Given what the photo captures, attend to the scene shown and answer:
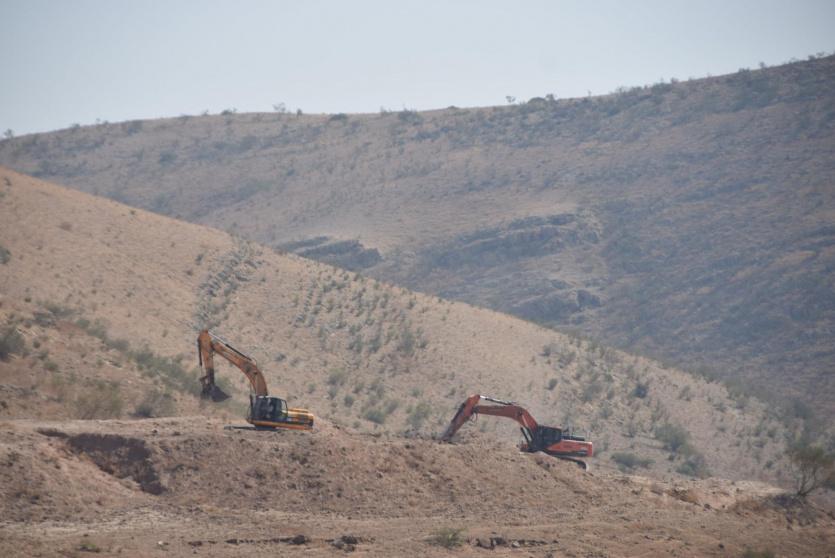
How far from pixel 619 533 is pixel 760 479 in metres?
20.8

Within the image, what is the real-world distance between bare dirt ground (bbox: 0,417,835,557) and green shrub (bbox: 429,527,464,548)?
0.35 ft

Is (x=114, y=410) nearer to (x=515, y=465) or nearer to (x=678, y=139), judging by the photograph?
(x=515, y=465)

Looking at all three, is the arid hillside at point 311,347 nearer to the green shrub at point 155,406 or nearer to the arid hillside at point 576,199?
the green shrub at point 155,406

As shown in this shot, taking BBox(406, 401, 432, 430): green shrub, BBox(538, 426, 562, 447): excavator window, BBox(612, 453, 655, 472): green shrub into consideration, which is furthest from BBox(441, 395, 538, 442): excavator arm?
BBox(612, 453, 655, 472): green shrub

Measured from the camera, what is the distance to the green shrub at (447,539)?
19516 millimetres

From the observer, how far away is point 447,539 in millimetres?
19594

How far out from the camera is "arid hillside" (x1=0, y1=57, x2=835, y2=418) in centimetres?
6256

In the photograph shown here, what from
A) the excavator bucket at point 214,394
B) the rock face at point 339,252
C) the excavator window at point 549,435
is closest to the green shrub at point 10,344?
the excavator bucket at point 214,394

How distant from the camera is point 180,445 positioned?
23.1 metres

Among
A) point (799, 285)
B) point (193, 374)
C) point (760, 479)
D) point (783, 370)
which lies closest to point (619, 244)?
point (799, 285)

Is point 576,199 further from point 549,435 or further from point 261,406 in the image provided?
point 261,406

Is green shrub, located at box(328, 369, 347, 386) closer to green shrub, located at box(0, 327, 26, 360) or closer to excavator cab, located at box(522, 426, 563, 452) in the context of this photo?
excavator cab, located at box(522, 426, 563, 452)

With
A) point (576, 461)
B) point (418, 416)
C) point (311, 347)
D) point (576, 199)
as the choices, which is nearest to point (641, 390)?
point (418, 416)

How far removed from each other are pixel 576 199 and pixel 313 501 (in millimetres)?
59561
